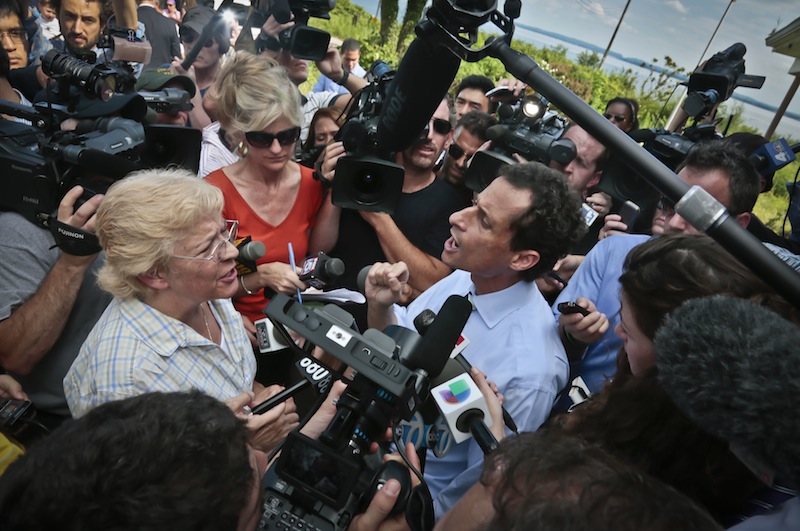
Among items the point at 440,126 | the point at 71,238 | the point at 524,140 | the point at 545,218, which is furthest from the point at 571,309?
the point at 71,238

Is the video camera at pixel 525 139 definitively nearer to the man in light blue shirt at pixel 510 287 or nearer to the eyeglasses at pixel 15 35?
the man in light blue shirt at pixel 510 287

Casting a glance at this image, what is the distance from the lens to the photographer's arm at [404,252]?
2.36m

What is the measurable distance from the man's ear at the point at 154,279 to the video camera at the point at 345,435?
0.75m

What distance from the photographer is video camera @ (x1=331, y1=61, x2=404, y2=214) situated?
5.92 ft

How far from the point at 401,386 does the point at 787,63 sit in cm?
955

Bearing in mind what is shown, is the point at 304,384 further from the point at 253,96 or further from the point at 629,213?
the point at 629,213

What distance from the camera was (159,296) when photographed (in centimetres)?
157

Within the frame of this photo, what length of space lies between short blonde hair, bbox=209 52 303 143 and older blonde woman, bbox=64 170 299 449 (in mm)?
611

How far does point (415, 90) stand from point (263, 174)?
1.63 m

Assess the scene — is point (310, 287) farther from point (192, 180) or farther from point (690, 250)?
point (690, 250)

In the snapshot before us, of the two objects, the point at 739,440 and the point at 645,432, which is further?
the point at 645,432

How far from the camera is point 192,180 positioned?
→ 1677 mm

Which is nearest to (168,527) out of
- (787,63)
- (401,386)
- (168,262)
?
(401,386)

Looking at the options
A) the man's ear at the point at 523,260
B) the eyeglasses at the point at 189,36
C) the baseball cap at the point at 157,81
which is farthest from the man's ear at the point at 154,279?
the eyeglasses at the point at 189,36
